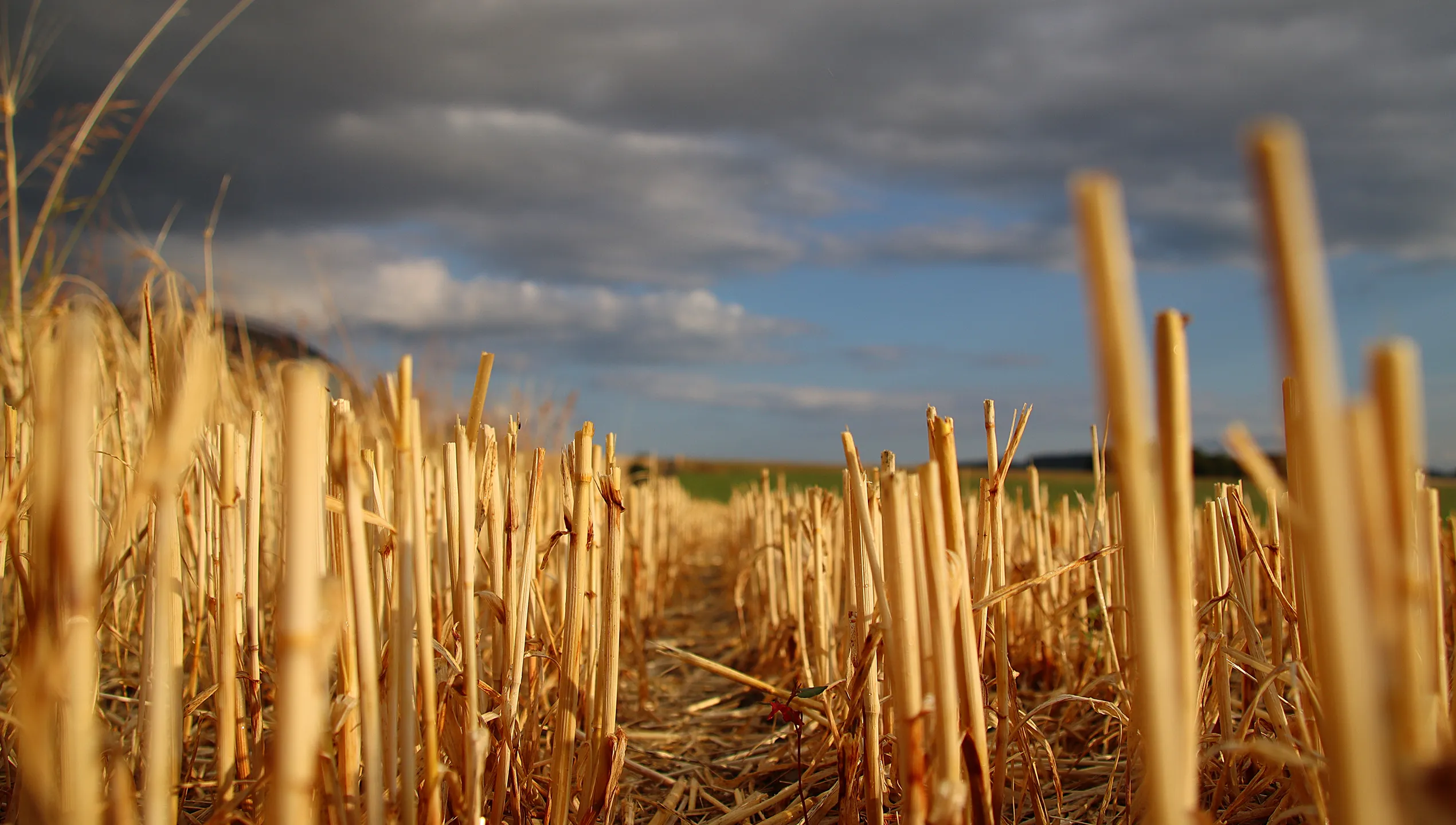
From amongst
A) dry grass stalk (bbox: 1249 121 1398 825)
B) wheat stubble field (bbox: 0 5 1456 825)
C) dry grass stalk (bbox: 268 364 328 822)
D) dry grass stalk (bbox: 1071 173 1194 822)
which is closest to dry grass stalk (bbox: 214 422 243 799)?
wheat stubble field (bbox: 0 5 1456 825)

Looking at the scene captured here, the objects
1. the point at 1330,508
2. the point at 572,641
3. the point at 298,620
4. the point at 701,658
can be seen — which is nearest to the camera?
the point at 1330,508

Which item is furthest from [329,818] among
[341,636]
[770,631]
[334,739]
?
[770,631]

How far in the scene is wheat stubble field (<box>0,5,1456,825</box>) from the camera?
1.87 feet

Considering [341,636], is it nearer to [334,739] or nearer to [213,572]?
[334,739]

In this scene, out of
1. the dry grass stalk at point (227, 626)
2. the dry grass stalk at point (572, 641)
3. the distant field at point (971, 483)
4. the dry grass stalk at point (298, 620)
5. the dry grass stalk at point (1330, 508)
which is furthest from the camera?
the distant field at point (971, 483)

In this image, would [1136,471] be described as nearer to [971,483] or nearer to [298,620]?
[298,620]

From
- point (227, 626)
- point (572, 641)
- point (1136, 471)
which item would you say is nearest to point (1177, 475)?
point (1136, 471)

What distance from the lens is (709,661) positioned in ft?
5.43

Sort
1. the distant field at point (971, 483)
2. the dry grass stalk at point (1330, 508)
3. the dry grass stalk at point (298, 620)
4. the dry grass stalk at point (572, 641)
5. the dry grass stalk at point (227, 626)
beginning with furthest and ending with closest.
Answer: the distant field at point (971, 483) < the dry grass stalk at point (572, 641) < the dry grass stalk at point (227, 626) < the dry grass stalk at point (298, 620) < the dry grass stalk at point (1330, 508)

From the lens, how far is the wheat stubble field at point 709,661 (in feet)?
1.87

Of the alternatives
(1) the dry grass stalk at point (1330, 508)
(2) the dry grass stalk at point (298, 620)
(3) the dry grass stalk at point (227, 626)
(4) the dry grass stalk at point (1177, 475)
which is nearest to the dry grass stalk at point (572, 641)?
(3) the dry grass stalk at point (227, 626)

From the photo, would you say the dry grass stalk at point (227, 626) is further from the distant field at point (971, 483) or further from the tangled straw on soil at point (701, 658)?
the distant field at point (971, 483)

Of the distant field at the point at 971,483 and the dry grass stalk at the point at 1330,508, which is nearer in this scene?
the dry grass stalk at the point at 1330,508

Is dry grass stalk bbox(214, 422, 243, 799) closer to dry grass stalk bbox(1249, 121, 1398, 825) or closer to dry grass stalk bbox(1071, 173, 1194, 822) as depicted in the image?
dry grass stalk bbox(1071, 173, 1194, 822)
